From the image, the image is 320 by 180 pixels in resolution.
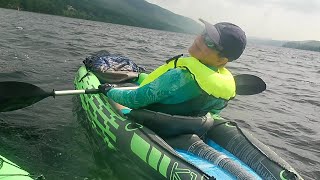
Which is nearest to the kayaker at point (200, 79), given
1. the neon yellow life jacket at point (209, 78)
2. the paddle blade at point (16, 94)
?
the neon yellow life jacket at point (209, 78)

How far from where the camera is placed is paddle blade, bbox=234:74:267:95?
668 cm

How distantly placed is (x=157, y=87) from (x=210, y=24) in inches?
40.8

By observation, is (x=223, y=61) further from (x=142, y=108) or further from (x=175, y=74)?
(x=142, y=108)

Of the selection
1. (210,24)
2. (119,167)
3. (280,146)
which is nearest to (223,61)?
(210,24)

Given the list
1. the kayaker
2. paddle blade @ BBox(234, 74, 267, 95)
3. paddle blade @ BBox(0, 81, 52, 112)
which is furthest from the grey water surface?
paddle blade @ BBox(234, 74, 267, 95)

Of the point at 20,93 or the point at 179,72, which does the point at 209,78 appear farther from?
the point at 20,93

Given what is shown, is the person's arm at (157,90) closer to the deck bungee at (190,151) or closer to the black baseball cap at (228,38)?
the deck bungee at (190,151)

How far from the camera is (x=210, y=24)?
464 cm

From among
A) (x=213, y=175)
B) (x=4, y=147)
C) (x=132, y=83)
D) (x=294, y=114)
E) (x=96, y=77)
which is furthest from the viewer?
(x=294, y=114)

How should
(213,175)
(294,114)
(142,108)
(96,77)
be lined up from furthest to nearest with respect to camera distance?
(294,114) → (96,77) → (142,108) → (213,175)

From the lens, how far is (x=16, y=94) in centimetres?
609

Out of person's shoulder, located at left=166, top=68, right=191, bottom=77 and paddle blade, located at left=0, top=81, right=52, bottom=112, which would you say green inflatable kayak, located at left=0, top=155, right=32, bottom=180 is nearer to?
person's shoulder, located at left=166, top=68, right=191, bottom=77

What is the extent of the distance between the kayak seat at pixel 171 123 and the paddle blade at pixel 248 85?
5.94 ft

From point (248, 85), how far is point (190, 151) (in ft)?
8.01
